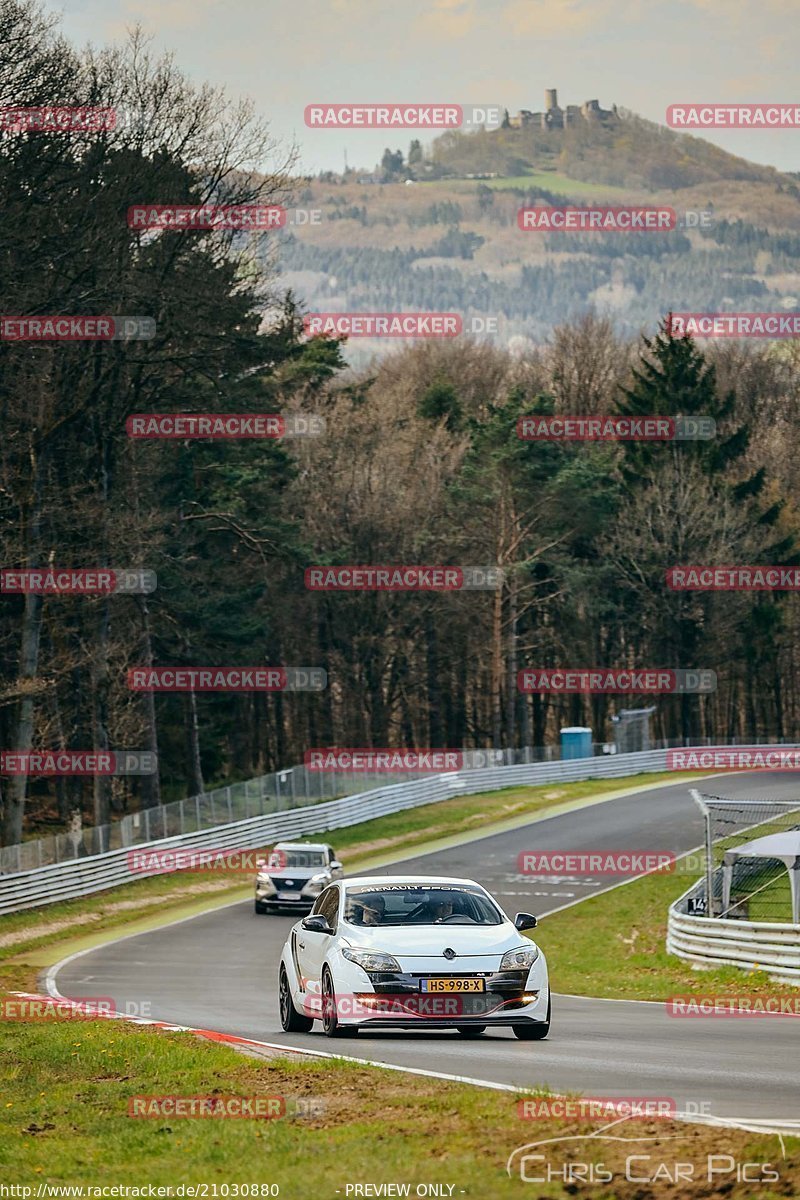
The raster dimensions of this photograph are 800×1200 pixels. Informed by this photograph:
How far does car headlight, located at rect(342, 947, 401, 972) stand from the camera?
13.9 metres

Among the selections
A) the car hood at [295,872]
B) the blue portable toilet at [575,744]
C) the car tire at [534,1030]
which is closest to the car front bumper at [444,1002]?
the car tire at [534,1030]

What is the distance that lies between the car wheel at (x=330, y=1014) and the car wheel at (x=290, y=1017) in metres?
0.66

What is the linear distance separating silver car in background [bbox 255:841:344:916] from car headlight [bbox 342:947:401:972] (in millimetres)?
23183

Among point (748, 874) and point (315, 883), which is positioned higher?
point (748, 874)

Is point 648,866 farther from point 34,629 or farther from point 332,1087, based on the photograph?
point 332,1087

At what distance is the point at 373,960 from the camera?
13.9m

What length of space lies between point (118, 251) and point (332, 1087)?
3451cm

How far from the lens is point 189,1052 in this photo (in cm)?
1302

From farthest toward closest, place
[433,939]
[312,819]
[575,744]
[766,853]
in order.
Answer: [575,744] → [312,819] → [766,853] → [433,939]

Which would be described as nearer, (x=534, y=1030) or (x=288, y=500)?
(x=534, y=1030)

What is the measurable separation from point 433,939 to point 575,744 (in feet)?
183

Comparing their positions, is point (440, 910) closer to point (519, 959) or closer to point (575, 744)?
point (519, 959)

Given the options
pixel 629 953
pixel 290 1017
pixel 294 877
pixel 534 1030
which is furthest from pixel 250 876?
pixel 534 1030

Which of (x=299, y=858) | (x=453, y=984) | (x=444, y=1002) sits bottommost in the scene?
(x=299, y=858)
